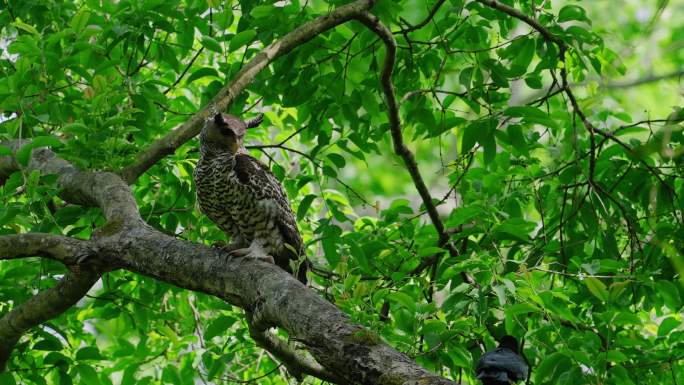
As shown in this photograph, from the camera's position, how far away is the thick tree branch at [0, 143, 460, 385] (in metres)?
2.23

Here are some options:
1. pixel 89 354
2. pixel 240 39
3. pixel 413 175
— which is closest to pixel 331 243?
pixel 413 175

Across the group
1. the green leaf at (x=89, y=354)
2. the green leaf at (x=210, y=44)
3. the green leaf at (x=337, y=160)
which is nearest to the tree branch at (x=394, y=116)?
the green leaf at (x=337, y=160)

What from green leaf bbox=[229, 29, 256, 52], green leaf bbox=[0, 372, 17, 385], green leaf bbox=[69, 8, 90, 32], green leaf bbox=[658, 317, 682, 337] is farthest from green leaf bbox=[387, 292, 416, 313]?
green leaf bbox=[69, 8, 90, 32]

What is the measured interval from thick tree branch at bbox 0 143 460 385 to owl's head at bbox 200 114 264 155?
1.86 ft

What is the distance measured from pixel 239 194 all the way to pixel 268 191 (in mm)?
162

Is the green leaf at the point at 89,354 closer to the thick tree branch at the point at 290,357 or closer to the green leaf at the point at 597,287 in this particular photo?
the thick tree branch at the point at 290,357

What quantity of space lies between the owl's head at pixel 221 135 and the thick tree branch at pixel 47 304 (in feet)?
3.70

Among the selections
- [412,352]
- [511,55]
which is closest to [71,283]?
[412,352]

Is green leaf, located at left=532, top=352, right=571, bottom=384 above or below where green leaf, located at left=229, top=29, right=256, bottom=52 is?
below

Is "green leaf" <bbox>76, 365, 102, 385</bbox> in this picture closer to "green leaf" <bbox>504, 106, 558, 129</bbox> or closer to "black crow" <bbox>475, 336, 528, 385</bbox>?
"green leaf" <bbox>504, 106, 558, 129</bbox>

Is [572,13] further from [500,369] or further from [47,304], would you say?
[47,304]

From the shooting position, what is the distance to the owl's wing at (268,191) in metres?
4.34

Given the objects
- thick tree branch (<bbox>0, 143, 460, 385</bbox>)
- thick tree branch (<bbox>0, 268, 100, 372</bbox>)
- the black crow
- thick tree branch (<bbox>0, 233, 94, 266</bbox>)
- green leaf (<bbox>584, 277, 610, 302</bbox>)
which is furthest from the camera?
thick tree branch (<bbox>0, 268, 100, 372</bbox>)

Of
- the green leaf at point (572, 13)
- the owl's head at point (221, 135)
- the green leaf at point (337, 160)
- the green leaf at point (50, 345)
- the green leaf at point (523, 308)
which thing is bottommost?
the green leaf at point (50, 345)
